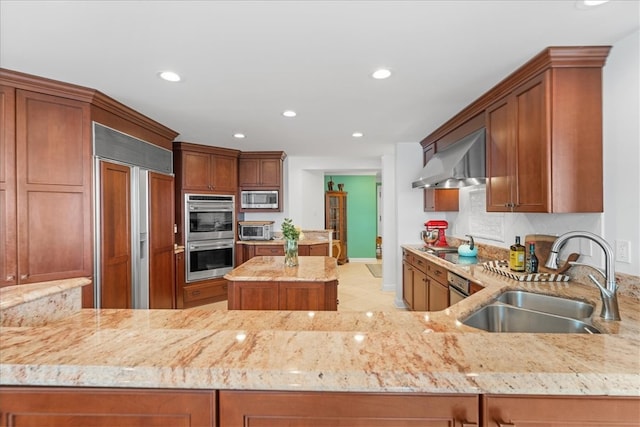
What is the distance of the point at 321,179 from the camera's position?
638 cm

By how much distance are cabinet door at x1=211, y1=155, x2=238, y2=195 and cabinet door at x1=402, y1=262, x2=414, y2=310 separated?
2.87m

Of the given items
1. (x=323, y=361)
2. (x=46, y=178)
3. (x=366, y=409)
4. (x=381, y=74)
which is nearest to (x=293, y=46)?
(x=381, y=74)

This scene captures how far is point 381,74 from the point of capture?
214 cm

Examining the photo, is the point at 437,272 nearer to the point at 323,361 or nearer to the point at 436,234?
the point at 436,234

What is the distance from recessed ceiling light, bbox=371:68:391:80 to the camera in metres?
2.08

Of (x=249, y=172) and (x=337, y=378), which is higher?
(x=249, y=172)

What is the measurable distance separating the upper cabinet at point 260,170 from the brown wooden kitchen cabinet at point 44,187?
273 cm

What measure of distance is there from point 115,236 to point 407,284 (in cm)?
333

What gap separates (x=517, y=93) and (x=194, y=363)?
98.8 inches

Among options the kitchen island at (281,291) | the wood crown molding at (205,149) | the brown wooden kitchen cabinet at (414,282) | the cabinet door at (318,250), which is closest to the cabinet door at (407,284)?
the brown wooden kitchen cabinet at (414,282)

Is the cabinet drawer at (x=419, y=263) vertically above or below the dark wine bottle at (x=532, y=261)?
below

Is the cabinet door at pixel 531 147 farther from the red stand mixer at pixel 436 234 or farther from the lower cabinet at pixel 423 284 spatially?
the red stand mixer at pixel 436 234

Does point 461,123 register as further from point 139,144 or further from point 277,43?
point 139,144

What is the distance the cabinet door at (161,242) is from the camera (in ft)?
10.8
